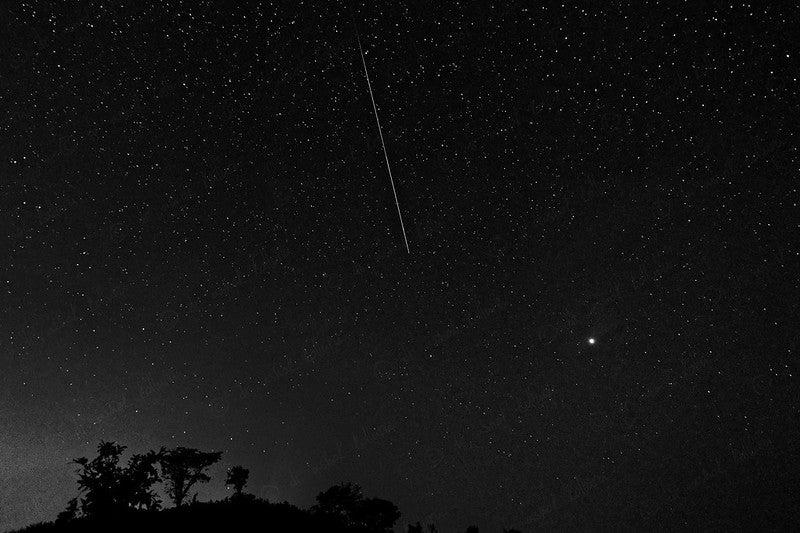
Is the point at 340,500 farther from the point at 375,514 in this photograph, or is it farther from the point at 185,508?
the point at 185,508

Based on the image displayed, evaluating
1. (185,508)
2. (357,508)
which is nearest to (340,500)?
(357,508)

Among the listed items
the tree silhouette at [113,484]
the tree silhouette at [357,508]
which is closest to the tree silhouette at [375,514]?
the tree silhouette at [357,508]

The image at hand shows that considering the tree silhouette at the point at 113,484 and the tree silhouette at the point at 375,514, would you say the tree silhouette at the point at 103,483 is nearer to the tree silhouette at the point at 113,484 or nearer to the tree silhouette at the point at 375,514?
the tree silhouette at the point at 113,484

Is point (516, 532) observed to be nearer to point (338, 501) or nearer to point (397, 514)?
A: point (397, 514)

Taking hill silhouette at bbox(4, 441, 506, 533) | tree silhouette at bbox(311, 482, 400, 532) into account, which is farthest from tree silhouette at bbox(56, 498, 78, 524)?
tree silhouette at bbox(311, 482, 400, 532)

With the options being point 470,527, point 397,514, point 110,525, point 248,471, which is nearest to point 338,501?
point 397,514

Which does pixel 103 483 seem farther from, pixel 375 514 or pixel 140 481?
pixel 375 514

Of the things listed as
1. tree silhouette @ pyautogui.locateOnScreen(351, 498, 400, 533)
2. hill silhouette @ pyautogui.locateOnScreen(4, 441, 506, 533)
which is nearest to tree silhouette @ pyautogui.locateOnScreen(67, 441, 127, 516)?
hill silhouette @ pyautogui.locateOnScreen(4, 441, 506, 533)

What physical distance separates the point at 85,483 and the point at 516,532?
26.4 m

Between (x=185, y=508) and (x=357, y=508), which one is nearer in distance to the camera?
(x=185, y=508)

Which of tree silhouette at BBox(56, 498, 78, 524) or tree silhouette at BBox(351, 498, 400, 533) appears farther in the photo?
tree silhouette at BBox(351, 498, 400, 533)

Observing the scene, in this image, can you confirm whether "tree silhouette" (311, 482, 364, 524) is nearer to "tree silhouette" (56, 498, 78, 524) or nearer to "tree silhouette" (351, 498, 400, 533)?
"tree silhouette" (351, 498, 400, 533)

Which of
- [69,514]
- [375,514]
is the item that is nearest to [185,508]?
[69,514]

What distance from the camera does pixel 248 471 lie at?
35562 mm
